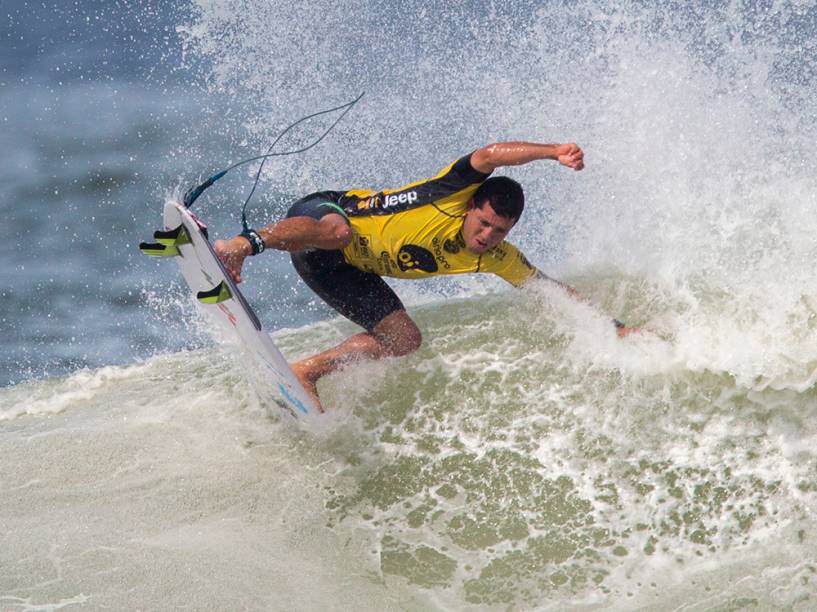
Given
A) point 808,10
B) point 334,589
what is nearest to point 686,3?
point 808,10

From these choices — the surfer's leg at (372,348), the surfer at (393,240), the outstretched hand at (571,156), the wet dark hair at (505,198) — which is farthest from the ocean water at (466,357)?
the outstretched hand at (571,156)

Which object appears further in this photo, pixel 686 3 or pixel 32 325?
pixel 686 3

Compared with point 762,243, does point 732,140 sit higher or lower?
higher

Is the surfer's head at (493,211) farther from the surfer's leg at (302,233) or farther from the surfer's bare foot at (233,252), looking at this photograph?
the surfer's bare foot at (233,252)

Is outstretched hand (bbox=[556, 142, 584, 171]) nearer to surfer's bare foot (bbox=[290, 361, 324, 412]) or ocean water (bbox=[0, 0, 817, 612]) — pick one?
ocean water (bbox=[0, 0, 817, 612])

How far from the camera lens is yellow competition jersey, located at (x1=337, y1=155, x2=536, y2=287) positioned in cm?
487

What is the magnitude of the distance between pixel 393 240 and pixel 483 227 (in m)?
0.51

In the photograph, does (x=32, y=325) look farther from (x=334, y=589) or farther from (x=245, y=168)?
(x=334, y=589)

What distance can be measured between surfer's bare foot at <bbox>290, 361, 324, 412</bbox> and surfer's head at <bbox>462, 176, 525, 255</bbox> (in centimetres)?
116

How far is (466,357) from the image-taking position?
567 cm

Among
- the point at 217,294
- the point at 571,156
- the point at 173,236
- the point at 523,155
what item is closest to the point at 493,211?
the point at 523,155

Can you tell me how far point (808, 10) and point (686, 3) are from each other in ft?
6.97

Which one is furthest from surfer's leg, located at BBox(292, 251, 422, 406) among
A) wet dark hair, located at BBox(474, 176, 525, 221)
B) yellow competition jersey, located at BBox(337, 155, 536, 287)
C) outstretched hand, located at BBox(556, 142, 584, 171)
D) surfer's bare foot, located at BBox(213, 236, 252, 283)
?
outstretched hand, located at BBox(556, 142, 584, 171)

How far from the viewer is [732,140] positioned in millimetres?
6988
